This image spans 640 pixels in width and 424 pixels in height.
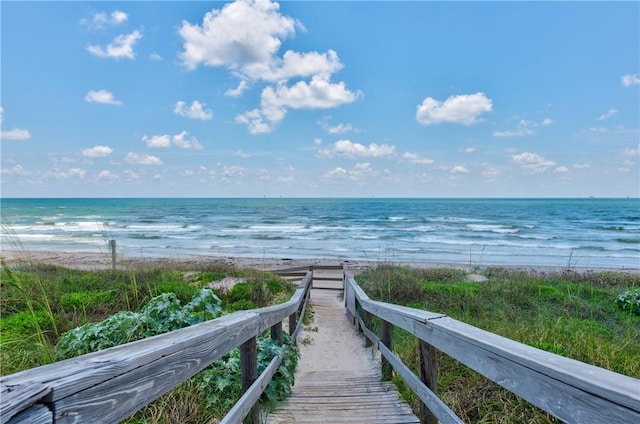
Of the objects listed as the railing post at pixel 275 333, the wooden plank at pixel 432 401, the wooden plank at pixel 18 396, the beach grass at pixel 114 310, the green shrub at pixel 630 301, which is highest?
→ the wooden plank at pixel 18 396

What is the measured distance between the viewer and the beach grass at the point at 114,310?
3008mm

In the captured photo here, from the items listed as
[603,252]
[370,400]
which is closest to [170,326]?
[370,400]

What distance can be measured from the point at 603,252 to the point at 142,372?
28.4 m

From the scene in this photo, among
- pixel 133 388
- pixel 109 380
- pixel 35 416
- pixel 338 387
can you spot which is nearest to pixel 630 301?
pixel 338 387

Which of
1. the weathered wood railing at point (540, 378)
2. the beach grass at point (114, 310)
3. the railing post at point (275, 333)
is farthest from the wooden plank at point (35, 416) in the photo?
the railing post at point (275, 333)

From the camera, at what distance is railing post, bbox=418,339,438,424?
266 cm

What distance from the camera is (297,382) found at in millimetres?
4469

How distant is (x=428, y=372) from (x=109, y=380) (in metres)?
2.15

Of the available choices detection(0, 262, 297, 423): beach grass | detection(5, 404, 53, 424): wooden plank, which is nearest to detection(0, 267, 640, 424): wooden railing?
detection(5, 404, 53, 424): wooden plank

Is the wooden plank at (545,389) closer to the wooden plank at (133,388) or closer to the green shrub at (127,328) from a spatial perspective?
the wooden plank at (133,388)

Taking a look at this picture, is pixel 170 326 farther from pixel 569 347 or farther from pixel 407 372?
pixel 569 347

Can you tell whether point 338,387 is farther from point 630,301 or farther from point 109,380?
point 630,301

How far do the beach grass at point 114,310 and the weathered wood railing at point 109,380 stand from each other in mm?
1074

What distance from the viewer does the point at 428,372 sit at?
2.68 metres
